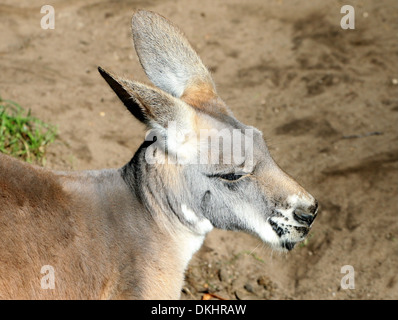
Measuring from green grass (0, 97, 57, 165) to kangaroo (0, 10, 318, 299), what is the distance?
1760 mm

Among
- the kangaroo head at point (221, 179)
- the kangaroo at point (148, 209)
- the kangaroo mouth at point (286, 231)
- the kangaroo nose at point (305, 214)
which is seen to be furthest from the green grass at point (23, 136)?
the kangaroo nose at point (305, 214)

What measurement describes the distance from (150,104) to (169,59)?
0.85 metres

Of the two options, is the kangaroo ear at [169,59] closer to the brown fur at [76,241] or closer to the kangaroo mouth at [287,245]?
the brown fur at [76,241]

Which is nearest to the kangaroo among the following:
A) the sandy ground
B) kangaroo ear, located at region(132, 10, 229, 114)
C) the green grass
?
kangaroo ear, located at region(132, 10, 229, 114)

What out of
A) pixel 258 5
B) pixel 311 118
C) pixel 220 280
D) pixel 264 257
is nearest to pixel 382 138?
pixel 311 118

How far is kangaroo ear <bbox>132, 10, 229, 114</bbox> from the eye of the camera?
3.58 m

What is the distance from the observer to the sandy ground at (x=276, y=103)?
15.7ft

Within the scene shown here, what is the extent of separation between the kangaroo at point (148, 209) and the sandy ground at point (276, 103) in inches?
43.5

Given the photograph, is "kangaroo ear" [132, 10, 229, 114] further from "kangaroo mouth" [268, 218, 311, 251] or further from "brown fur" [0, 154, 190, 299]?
"kangaroo mouth" [268, 218, 311, 251]

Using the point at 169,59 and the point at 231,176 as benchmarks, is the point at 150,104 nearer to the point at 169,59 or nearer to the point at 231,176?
the point at 231,176

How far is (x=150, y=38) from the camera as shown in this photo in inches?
142

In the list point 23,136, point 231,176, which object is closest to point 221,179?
point 231,176

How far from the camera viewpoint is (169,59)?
3652 millimetres
